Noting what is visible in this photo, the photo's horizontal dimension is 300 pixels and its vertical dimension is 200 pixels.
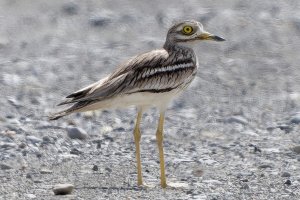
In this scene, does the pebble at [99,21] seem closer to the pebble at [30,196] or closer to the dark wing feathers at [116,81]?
the dark wing feathers at [116,81]

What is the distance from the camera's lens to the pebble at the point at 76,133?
42.5ft

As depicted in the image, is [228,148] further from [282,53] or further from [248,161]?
[282,53]

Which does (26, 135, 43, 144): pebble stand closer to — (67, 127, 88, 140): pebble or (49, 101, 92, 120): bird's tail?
(67, 127, 88, 140): pebble

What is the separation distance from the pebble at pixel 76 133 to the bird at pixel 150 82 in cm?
154

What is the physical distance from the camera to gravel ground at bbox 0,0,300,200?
11.4 meters

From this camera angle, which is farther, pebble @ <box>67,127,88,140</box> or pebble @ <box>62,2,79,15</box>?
pebble @ <box>62,2,79,15</box>

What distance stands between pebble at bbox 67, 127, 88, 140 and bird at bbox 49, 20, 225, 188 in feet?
5.06

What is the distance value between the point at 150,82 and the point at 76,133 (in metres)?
2.02

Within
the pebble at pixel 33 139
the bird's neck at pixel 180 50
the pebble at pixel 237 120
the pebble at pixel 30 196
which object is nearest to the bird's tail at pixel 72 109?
the pebble at pixel 30 196

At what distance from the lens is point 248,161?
1236 cm

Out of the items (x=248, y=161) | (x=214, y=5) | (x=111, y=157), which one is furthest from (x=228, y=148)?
(x=214, y=5)

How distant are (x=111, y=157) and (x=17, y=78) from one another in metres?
3.36

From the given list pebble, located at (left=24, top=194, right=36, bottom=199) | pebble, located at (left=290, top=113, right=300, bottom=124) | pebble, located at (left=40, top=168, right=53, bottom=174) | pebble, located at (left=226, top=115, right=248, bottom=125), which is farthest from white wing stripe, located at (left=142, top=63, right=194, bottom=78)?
pebble, located at (left=290, top=113, right=300, bottom=124)

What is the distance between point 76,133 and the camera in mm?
12984
